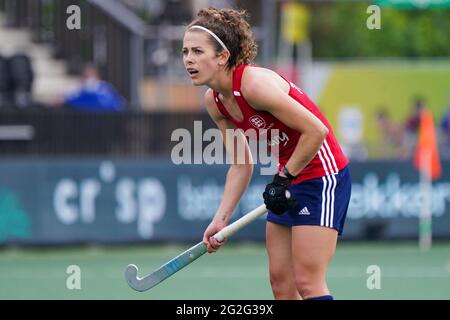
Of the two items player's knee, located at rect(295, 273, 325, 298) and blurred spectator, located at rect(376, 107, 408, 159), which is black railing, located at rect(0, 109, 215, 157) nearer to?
blurred spectator, located at rect(376, 107, 408, 159)

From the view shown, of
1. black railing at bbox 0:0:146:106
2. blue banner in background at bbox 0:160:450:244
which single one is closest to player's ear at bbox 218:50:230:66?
blue banner in background at bbox 0:160:450:244

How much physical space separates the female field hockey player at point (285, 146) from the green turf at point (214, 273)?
3.46 meters

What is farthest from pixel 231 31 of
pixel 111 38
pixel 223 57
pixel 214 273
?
pixel 111 38

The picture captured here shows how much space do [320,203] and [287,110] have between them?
0.67 meters

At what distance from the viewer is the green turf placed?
12.4 meters

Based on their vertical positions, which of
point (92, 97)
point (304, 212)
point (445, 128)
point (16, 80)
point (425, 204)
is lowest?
point (425, 204)

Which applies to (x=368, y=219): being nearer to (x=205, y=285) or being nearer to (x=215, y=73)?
(x=205, y=285)

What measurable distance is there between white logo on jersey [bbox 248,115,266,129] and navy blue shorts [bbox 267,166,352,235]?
43cm

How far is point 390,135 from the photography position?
22156mm

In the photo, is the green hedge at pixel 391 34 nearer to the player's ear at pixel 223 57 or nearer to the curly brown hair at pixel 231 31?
the curly brown hair at pixel 231 31

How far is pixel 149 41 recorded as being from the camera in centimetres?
2000

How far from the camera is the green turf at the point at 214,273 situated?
40.8 feet

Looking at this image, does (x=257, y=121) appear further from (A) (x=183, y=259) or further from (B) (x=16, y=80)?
(B) (x=16, y=80)

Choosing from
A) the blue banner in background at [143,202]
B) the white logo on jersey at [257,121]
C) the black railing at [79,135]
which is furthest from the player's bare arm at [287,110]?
the black railing at [79,135]
